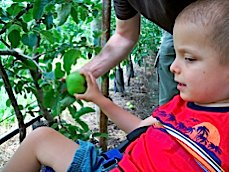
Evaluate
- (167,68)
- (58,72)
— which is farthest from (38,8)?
(167,68)

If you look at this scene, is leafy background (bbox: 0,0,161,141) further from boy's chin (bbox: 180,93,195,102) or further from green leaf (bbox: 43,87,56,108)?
boy's chin (bbox: 180,93,195,102)

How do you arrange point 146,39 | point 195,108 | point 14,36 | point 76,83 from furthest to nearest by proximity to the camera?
1. point 146,39
2. point 14,36
3. point 76,83
4. point 195,108

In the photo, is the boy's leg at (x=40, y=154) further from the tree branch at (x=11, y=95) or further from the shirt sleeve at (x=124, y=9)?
the shirt sleeve at (x=124, y=9)

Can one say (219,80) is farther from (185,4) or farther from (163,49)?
(163,49)

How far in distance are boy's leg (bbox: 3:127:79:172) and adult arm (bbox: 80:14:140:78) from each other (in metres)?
0.29

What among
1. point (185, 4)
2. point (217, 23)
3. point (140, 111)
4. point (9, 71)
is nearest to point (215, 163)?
point (217, 23)

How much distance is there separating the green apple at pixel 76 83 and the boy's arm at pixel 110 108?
1 cm

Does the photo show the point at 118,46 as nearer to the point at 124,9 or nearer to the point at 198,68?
the point at 124,9

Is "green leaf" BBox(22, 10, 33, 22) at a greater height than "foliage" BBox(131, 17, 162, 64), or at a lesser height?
greater

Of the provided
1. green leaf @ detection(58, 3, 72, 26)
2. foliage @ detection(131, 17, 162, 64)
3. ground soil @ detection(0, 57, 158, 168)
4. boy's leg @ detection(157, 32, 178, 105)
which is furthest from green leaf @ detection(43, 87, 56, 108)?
foliage @ detection(131, 17, 162, 64)

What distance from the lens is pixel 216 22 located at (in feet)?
3.67

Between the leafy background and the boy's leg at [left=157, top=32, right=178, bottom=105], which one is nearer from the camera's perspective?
the leafy background

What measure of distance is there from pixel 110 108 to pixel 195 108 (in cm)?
32

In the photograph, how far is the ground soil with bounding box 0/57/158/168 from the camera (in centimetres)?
257
